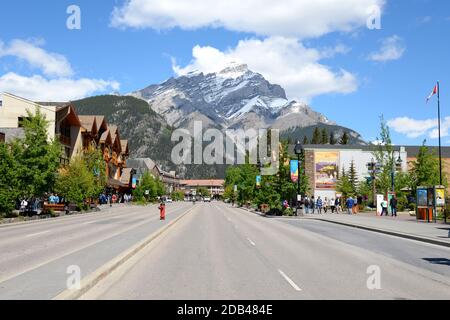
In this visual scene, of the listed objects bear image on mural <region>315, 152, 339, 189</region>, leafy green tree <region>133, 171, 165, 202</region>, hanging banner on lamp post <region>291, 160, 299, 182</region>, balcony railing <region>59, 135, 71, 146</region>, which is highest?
balcony railing <region>59, 135, 71, 146</region>

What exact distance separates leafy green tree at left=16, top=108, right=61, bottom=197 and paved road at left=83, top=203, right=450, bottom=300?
2095cm

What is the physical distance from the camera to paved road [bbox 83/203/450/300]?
8.46m

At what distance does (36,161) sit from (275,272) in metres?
29.4

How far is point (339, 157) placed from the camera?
362 feet

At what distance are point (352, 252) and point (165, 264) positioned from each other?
6.43 metres

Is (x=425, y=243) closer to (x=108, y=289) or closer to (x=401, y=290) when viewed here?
(x=401, y=290)

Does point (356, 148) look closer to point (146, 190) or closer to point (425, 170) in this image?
point (146, 190)

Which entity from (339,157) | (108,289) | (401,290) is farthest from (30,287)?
(339,157)

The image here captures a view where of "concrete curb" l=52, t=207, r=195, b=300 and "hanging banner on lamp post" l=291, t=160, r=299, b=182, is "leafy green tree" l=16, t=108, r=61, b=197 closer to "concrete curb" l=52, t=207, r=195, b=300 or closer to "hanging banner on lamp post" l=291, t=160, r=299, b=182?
"hanging banner on lamp post" l=291, t=160, r=299, b=182

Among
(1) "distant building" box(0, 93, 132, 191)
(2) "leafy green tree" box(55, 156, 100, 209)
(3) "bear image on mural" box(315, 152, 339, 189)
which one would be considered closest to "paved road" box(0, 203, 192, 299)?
(2) "leafy green tree" box(55, 156, 100, 209)

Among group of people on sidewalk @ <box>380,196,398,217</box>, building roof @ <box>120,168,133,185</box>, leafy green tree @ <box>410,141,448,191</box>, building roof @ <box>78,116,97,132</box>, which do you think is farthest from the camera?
building roof @ <box>120,168,133,185</box>

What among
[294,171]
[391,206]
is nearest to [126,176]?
[294,171]

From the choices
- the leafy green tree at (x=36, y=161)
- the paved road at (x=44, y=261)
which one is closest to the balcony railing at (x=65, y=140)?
the leafy green tree at (x=36, y=161)

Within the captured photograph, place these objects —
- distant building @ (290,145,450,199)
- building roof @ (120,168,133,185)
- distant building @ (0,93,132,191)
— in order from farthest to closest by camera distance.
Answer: building roof @ (120,168,133,185) → distant building @ (290,145,450,199) → distant building @ (0,93,132,191)
